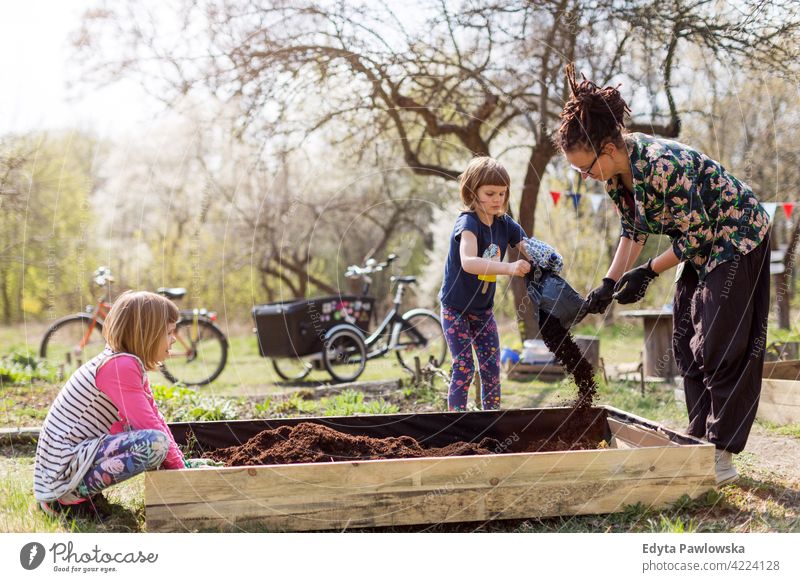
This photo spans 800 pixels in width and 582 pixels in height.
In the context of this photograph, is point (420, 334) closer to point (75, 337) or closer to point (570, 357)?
point (75, 337)

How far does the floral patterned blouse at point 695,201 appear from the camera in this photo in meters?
2.52

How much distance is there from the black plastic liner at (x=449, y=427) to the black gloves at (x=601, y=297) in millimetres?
515

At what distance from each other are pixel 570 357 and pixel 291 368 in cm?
456

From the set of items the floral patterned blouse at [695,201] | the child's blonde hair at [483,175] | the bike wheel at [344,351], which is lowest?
the bike wheel at [344,351]

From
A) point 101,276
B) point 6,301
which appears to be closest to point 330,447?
point 101,276

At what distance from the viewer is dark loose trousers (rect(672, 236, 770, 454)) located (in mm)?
2559

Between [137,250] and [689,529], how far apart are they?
10206 mm

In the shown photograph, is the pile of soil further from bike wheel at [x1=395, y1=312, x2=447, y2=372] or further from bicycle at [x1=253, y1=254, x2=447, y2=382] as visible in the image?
bike wheel at [x1=395, y1=312, x2=447, y2=372]

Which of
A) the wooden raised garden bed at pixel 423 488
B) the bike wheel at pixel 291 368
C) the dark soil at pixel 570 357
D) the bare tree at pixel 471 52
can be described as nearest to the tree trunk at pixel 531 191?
the bare tree at pixel 471 52

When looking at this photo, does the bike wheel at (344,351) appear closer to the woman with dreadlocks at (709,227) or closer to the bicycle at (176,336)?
the bicycle at (176,336)

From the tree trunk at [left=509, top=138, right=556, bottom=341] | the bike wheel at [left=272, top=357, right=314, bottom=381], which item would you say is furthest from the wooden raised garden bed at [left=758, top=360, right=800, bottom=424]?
the bike wheel at [left=272, top=357, right=314, bottom=381]

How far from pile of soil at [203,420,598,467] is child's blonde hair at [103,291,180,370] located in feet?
1.97

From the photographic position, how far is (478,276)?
3250mm
